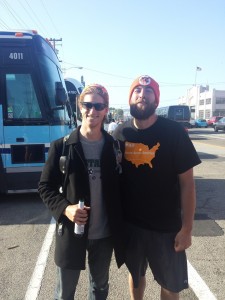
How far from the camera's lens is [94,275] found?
2.46 m

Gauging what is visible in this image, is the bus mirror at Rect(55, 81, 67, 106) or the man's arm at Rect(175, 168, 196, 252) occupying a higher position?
the bus mirror at Rect(55, 81, 67, 106)

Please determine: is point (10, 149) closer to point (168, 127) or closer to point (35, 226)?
point (35, 226)

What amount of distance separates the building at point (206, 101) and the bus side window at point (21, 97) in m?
63.9

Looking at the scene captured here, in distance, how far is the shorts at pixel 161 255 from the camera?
2.42m

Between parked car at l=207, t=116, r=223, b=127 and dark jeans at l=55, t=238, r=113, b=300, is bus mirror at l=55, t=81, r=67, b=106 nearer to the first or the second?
dark jeans at l=55, t=238, r=113, b=300

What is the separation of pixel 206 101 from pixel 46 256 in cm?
7875

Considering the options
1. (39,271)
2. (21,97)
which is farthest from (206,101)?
(39,271)

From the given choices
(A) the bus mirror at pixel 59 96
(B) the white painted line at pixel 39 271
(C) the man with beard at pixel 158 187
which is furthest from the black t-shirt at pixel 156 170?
(A) the bus mirror at pixel 59 96

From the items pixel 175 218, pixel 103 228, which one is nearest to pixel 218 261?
pixel 175 218

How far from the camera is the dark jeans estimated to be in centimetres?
236

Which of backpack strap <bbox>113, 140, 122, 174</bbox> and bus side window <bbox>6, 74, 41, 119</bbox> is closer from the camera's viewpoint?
backpack strap <bbox>113, 140, 122, 174</bbox>

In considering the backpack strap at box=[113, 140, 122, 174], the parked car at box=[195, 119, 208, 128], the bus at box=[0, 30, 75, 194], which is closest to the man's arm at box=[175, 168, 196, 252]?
the backpack strap at box=[113, 140, 122, 174]

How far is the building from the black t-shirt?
67159 millimetres

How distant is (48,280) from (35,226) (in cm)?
179
